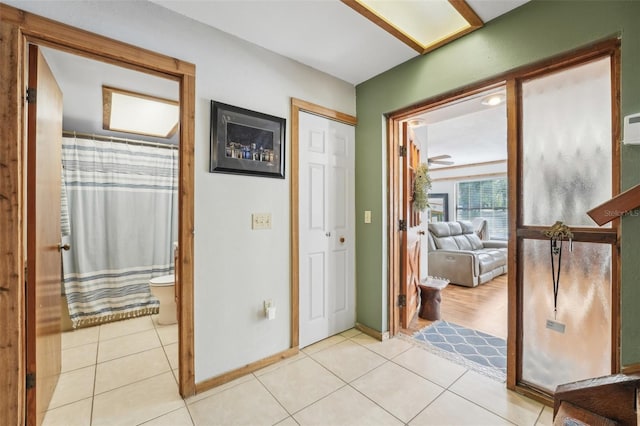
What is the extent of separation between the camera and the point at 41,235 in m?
1.48

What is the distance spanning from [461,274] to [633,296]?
3022 mm

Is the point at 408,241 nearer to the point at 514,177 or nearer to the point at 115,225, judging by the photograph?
the point at 514,177

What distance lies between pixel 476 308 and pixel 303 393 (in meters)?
2.54

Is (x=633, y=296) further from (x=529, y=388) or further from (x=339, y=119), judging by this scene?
(x=339, y=119)

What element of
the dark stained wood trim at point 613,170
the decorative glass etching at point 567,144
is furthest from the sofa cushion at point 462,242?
the dark stained wood trim at point 613,170

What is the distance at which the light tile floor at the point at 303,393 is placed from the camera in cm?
155

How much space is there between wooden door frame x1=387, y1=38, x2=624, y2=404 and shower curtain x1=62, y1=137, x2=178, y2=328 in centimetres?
259

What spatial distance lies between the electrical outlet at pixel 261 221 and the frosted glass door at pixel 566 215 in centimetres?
174

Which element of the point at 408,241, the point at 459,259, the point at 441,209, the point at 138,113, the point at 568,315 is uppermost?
the point at 138,113

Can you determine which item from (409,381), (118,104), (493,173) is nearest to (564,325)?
(409,381)

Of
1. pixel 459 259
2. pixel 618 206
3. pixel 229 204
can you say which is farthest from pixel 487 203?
pixel 229 204

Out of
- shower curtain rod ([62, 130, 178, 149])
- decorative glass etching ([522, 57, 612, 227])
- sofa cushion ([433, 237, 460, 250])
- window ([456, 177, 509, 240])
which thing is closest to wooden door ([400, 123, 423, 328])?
decorative glass etching ([522, 57, 612, 227])

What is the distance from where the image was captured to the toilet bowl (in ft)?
9.25

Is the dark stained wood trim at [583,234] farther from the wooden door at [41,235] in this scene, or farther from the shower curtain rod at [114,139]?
the shower curtain rod at [114,139]
